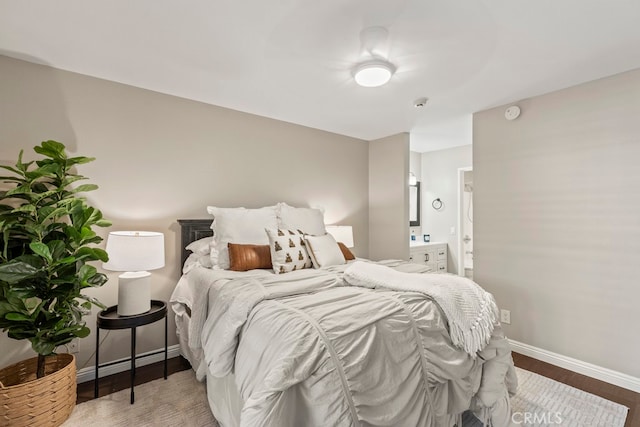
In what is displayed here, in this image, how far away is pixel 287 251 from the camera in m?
2.49

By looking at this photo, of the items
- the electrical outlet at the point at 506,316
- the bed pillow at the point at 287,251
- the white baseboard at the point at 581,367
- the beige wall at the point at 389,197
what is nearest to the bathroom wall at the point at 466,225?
the beige wall at the point at 389,197

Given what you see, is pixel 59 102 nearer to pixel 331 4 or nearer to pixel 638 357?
pixel 331 4

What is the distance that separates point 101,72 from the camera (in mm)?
2367

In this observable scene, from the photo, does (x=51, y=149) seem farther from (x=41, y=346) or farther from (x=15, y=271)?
(x=41, y=346)

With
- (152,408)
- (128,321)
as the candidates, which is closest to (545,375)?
(152,408)

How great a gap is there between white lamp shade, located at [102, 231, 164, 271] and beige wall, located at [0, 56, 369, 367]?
475 millimetres

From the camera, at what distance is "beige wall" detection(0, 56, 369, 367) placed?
221 cm

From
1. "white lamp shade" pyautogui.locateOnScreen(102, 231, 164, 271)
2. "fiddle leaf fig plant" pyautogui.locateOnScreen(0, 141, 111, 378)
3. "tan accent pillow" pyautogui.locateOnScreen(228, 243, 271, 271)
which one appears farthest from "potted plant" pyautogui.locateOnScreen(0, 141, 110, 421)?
"tan accent pillow" pyautogui.locateOnScreen(228, 243, 271, 271)

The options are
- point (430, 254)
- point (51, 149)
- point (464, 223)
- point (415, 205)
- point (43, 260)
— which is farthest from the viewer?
point (415, 205)

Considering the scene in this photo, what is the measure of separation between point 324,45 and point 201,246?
190 centimetres

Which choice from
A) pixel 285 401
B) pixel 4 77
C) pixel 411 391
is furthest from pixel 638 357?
pixel 4 77

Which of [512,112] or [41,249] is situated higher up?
[512,112]

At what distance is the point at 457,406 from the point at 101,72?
3344 millimetres

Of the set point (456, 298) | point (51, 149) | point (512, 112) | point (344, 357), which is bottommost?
point (344, 357)
